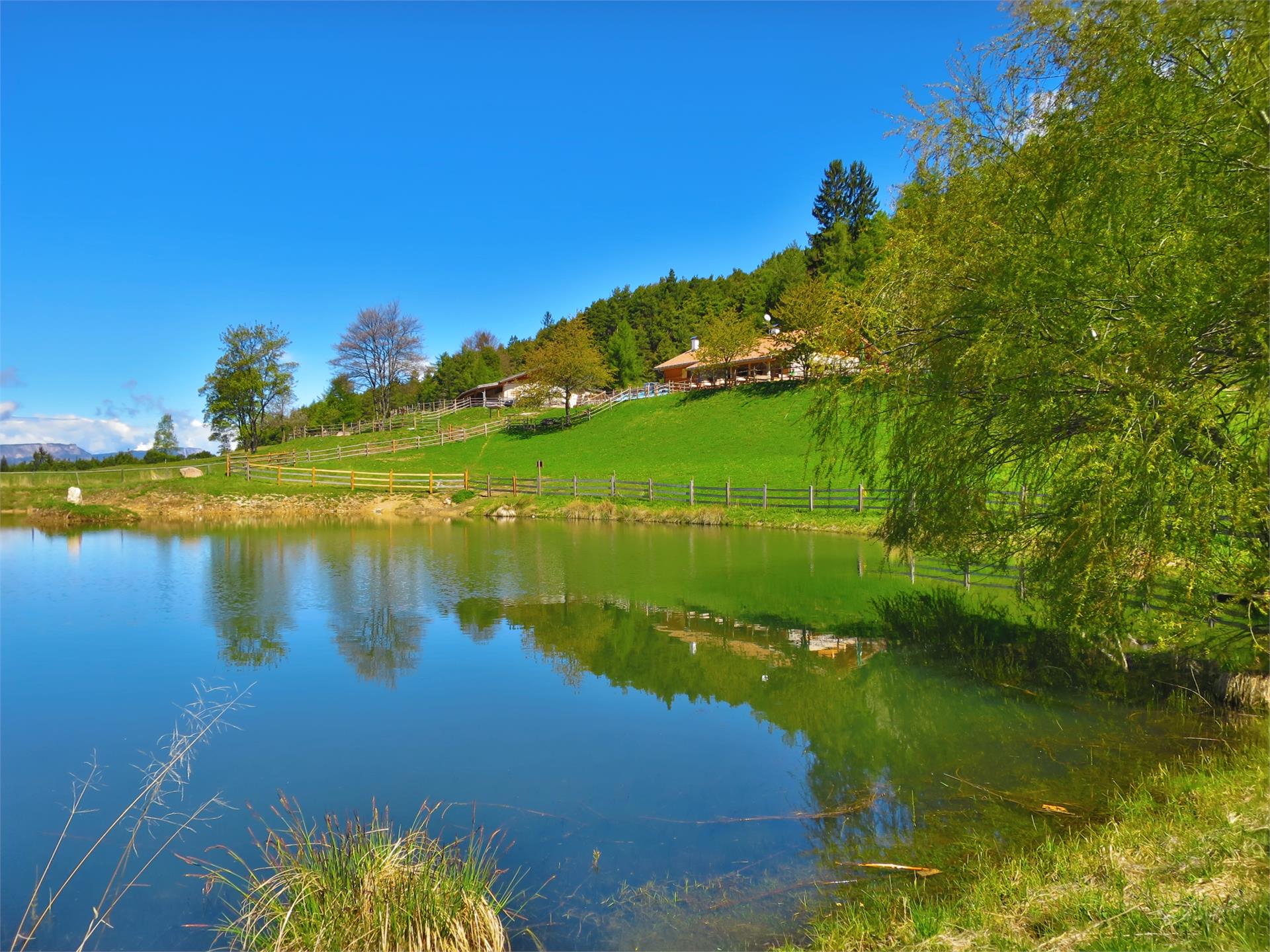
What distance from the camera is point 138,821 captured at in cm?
620

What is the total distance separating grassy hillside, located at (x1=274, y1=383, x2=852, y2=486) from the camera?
40.7m

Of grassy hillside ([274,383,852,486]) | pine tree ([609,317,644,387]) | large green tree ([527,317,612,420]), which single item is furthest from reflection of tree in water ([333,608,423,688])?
pine tree ([609,317,644,387])

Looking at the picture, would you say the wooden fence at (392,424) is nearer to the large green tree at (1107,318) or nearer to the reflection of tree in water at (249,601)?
the reflection of tree in water at (249,601)

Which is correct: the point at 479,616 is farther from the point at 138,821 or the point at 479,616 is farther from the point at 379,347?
the point at 379,347

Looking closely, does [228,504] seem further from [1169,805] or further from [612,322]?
[612,322]

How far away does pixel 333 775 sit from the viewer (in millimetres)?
7426

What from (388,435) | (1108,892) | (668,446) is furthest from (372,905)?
(388,435)

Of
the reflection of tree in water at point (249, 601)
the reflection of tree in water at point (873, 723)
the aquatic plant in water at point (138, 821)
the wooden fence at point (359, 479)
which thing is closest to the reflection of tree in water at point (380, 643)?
the reflection of tree in water at point (249, 601)

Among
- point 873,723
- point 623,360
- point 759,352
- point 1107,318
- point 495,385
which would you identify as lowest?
point 873,723

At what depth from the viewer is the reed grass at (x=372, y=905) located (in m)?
4.45

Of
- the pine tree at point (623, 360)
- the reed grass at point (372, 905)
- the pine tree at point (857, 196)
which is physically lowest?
A: the reed grass at point (372, 905)

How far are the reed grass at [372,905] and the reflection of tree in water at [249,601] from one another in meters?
7.52

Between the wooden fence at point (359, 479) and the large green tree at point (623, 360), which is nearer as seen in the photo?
the wooden fence at point (359, 479)

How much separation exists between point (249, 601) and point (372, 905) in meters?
13.6
